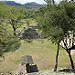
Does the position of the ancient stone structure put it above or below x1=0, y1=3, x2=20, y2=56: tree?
below

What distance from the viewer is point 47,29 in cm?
Result: 1211

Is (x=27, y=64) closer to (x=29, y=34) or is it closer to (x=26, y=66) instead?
(x=26, y=66)

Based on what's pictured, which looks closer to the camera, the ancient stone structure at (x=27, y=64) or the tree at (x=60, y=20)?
the tree at (x=60, y=20)

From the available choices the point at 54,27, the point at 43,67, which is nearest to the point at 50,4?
the point at 54,27

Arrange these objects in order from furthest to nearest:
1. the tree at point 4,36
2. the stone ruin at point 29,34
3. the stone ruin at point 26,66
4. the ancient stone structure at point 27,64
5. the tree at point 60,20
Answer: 1. the stone ruin at point 29,34
2. the ancient stone structure at point 27,64
3. the stone ruin at point 26,66
4. the tree at point 4,36
5. the tree at point 60,20

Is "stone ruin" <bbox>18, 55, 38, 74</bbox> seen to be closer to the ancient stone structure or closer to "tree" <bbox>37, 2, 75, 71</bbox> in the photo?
the ancient stone structure

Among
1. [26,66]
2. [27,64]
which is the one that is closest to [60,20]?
[27,64]

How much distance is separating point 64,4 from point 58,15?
1.46 meters

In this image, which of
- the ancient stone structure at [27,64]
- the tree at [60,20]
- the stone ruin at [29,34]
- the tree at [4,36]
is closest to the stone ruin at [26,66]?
the ancient stone structure at [27,64]

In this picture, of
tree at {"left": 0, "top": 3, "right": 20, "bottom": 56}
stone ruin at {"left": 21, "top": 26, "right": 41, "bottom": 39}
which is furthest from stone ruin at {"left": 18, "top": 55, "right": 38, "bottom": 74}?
stone ruin at {"left": 21, "top": 26, "right": 41, "bottom": 39}

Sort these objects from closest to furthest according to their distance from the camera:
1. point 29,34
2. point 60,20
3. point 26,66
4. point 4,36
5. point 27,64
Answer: point 60,20 → point 4,36 → point 26,66 → point 27,64 → point 29,34

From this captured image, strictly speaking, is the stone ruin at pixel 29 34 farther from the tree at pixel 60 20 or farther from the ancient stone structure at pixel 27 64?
the tree at pixel 60 20

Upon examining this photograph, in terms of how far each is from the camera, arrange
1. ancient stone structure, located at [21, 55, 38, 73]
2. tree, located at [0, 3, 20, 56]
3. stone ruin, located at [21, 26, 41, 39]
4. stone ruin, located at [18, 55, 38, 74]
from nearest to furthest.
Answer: tree, located at [0, 3, 20, 56], stone ruin, located at [18, 55, 38, 74], ancient stone structure, located at [21, 55, 38, 73], stone ruin, located at [21, 26, 41, 39]

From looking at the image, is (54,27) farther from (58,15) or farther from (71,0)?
(71,0)
